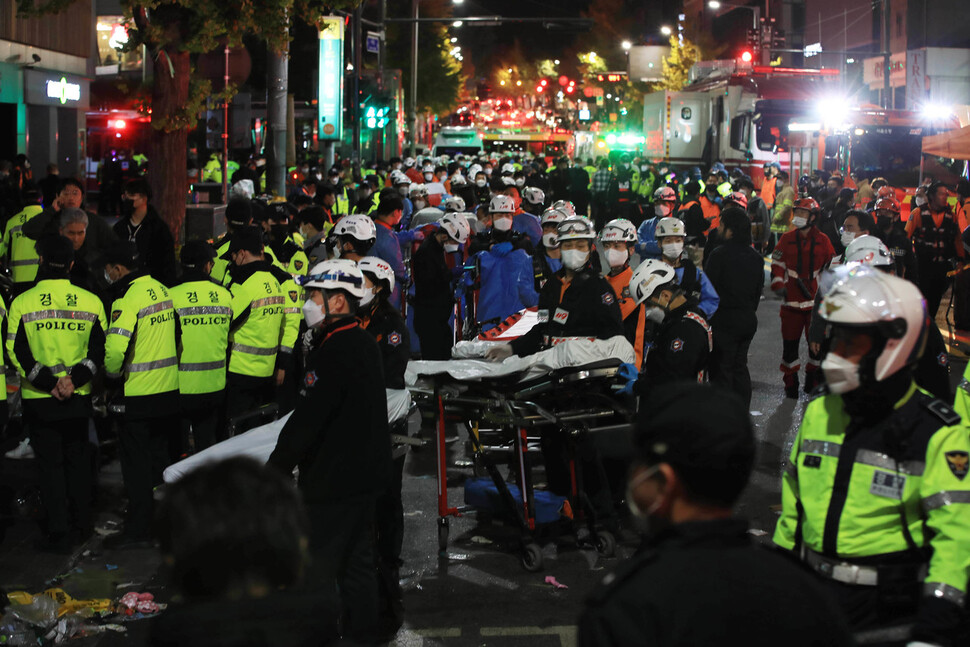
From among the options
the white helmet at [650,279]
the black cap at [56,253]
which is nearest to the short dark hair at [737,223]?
the white helmet at [650,279]

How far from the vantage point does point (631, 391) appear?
7.64 metres

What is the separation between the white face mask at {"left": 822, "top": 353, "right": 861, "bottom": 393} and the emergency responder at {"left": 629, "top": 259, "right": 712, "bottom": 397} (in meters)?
3.57

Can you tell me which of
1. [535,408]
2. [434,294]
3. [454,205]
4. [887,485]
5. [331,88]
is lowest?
[535,408]

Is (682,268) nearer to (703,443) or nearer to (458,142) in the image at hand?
(703,443)

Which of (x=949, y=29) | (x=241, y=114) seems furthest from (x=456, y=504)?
(x=949, y=29)

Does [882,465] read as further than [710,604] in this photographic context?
Yes

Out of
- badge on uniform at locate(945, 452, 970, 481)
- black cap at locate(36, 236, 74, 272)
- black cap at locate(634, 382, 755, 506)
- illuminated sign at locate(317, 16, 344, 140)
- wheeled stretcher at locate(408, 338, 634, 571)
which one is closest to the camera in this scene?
black cap at locate(634, 382, 755, 506)

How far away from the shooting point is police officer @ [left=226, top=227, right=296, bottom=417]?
862 centimetres

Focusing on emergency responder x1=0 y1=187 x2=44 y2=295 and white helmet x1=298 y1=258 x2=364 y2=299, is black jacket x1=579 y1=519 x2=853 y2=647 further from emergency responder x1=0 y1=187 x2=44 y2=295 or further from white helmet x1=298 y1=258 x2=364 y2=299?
Result: emergency responder x1=0 y1=187 x2=44 y2=295

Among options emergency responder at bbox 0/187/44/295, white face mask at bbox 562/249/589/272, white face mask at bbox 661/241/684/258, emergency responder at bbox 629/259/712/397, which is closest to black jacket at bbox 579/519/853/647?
emergency responder at bbox 629/259/712/397

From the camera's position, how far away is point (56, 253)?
749cm

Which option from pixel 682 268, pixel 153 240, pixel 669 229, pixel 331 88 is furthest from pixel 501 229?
pixel 331 88

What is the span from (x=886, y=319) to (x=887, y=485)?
514 millimetres

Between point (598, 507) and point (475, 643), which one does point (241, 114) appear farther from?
point (475, 643)
